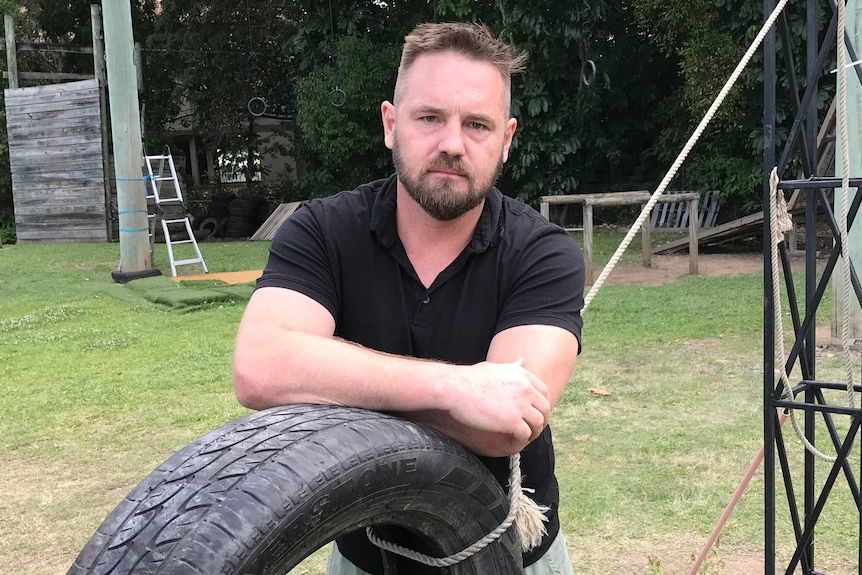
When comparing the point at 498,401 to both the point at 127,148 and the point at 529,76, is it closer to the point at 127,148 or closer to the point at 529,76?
the point at 127,148

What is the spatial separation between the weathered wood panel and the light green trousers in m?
14.0

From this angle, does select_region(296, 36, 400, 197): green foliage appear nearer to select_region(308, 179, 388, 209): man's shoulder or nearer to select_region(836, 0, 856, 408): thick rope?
select_region(836, 0, 856, 408): thick rope

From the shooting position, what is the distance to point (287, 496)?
3.57 ft

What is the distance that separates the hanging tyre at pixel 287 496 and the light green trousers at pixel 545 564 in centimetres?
36

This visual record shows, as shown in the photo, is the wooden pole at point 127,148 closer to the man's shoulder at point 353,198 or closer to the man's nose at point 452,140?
the man's shoulder at point 353,198

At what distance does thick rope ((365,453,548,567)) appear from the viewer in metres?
1.39

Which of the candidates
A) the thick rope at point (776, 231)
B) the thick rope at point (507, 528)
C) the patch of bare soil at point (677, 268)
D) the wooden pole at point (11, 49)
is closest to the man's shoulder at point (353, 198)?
the thick rope at point (507, 528)

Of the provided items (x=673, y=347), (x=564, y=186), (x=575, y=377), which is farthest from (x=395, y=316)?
(x=564, y=186)

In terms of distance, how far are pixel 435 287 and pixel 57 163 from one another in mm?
14831

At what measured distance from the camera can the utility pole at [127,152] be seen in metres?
9.26

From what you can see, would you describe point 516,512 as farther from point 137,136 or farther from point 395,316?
point 137,136

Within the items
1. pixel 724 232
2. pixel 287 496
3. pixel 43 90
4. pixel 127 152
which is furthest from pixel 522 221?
pixel 43 90

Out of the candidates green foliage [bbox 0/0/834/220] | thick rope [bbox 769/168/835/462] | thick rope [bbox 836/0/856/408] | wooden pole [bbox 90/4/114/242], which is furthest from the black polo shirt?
wooden pole [bbox 90/4/114/242]

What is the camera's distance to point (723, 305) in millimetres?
6996
